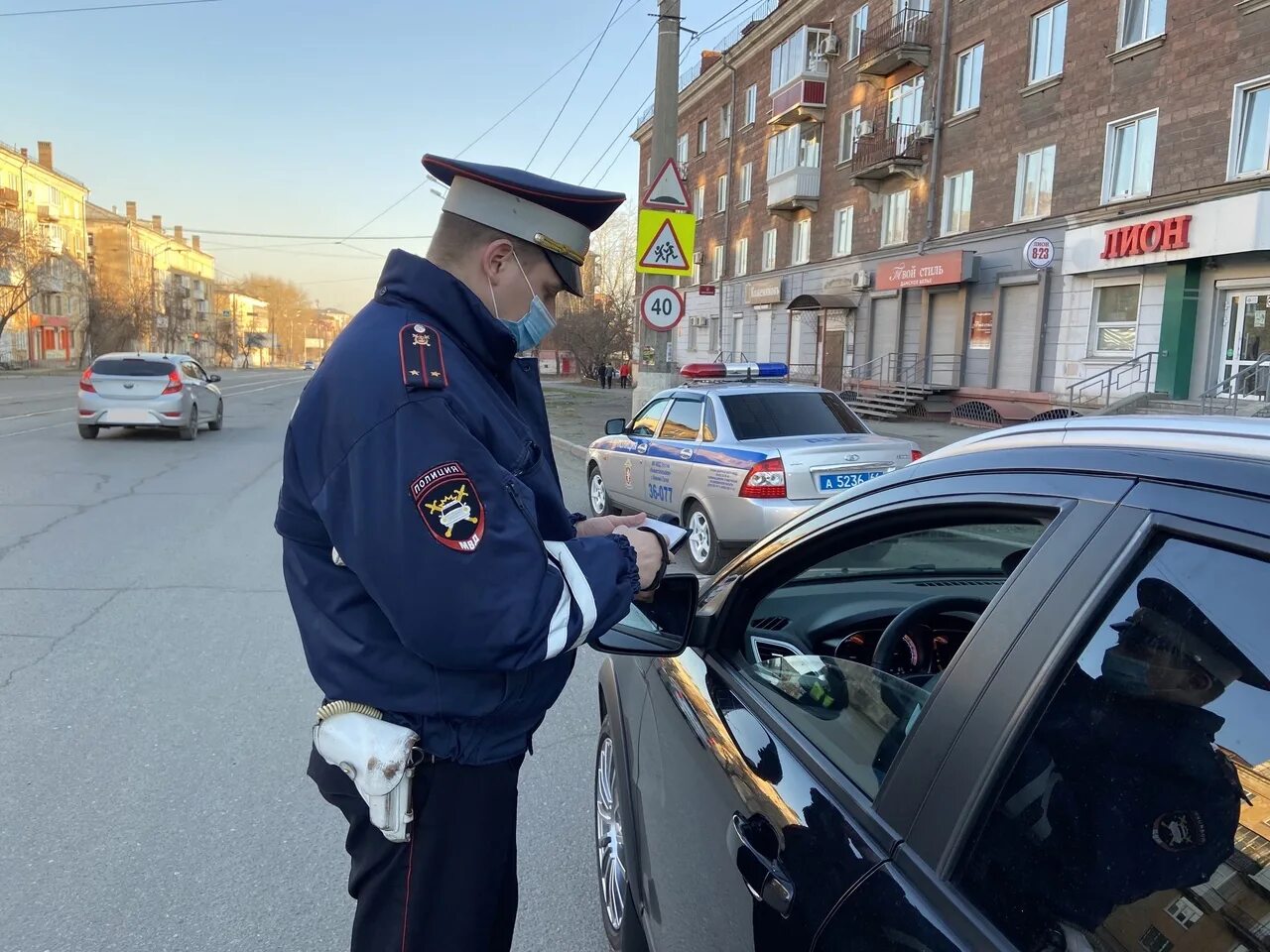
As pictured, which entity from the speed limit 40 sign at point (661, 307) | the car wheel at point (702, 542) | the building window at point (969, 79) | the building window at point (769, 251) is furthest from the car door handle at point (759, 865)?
the building window at point (769, 251)

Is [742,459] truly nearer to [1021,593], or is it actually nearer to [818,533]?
[818,533]

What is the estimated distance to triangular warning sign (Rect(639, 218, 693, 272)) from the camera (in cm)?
1000

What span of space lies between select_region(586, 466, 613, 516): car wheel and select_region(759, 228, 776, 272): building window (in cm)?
2580

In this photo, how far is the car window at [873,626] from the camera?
4.90 feet

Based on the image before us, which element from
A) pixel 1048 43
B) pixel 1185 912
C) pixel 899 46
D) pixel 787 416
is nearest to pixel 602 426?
pixel 787 416

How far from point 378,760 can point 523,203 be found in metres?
1.07

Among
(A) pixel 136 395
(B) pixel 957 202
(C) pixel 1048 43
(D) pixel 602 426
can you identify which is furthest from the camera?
(B) pixel 957 202

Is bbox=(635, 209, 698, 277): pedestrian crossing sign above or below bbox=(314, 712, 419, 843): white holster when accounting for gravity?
above

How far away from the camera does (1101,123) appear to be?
1839 centimetres

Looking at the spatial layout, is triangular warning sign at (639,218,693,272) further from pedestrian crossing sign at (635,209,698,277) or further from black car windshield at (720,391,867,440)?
black car windshield at (720,391,867,440)

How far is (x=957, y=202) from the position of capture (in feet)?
75.9

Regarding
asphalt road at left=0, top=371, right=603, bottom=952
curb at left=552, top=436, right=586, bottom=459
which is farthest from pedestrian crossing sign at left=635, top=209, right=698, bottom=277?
asphalt road at left=0, top=371, right=603, bottom=952

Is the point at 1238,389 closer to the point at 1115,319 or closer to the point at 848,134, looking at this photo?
the point at 1115,319

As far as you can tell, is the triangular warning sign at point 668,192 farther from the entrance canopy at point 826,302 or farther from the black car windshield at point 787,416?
the entrance canopy at point 826,302
